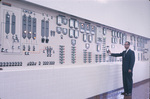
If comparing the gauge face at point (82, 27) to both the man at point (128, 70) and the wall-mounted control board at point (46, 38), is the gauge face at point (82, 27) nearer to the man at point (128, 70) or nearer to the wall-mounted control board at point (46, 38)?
the wall-mounted control board at point (46, 38)

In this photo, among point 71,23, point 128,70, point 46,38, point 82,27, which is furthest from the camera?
point 128,70

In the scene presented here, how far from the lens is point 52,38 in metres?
2.92

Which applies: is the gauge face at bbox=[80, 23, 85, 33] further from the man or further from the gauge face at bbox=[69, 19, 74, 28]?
the man

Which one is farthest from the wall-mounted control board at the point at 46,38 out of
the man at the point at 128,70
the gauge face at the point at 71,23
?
the man at the point at 128,70

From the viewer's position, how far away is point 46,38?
111 inches

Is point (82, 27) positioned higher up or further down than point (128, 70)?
higher up

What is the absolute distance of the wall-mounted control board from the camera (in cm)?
232

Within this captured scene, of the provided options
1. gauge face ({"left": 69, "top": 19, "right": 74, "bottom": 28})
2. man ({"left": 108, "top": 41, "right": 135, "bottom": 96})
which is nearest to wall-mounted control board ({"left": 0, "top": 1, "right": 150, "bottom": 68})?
gauge face ({"left": 69, "top": 19, "right": 74, "bottom": 28})

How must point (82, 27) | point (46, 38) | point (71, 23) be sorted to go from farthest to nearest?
1. point (82, 27)
2. point (71, 23)
3. point (46, 38)

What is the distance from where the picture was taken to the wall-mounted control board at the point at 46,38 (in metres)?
2.32

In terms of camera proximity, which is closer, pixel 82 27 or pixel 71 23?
→ pixel 71 23

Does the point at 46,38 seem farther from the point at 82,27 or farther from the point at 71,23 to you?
the point at 82,27

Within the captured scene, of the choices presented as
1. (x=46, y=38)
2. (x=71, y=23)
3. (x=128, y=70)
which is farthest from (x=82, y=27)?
(x=128, y=70)

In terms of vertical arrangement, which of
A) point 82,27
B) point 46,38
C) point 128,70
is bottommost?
point 128,70
